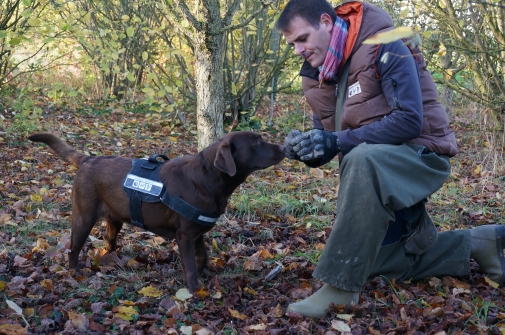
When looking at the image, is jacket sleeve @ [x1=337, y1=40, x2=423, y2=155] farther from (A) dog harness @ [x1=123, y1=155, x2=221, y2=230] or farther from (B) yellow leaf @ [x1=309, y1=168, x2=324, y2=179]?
(B) yellow leaf @ [x1=309, y1=168, x2=324, y2=179]

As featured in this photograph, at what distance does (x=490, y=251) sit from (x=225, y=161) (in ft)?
6.50

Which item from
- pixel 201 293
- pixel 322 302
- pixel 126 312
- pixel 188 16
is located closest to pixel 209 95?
pixel 188 16

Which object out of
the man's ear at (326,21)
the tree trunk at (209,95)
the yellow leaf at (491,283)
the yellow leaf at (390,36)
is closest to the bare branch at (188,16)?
the tree trunk at (209,95)

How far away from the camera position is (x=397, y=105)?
3.17 metres

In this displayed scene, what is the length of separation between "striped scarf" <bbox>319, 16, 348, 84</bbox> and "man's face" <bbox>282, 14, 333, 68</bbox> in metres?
0.06

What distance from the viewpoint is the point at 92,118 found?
10.0 m

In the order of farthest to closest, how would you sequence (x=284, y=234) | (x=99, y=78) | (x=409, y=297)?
(x=99, y=78), (x=284, y=234), (x=409, y=297)

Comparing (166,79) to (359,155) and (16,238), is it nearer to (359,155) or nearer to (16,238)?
(16,238)

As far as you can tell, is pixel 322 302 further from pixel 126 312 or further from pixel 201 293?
pixel 126 312

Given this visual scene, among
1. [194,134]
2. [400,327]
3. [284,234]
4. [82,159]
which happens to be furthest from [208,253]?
[194,134]

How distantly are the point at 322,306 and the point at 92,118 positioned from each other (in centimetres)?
799

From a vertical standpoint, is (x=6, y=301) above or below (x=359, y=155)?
below

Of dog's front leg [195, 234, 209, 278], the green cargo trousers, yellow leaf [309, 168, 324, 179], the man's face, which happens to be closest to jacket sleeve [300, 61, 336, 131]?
the man's face

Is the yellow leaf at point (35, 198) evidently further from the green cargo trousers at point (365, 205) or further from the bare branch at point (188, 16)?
the green cargo trousers at point (365, 205)
